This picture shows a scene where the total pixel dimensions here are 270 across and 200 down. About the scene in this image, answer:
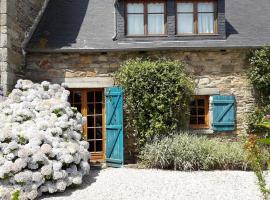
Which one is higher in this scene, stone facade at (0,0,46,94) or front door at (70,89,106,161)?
stone facade at (0,0,46,94)

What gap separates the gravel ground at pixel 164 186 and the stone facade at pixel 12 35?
3.07 meters

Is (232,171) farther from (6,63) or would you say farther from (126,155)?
(6,63)

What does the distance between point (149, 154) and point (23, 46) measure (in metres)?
4.25

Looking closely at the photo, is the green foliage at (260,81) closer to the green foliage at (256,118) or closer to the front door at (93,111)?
the green foliage at (256,118)

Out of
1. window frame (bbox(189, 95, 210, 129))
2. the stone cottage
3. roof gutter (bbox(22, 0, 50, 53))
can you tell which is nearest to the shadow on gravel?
the stone cottage

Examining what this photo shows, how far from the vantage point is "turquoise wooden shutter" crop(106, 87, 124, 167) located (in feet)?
31.6

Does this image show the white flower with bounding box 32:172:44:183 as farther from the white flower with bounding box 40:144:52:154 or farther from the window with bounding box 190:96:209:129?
the window with bounding box 190:96:209:129

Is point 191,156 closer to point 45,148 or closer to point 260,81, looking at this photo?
point 260,81

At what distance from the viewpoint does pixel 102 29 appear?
10602mm

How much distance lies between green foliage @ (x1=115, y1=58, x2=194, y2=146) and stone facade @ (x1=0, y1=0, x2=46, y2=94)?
8.55ft

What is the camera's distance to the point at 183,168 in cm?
873

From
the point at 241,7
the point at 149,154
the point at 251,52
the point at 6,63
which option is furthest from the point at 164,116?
the point at 241,7

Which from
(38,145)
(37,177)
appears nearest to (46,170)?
(37,177)

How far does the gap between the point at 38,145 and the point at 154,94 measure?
11.1 ft
